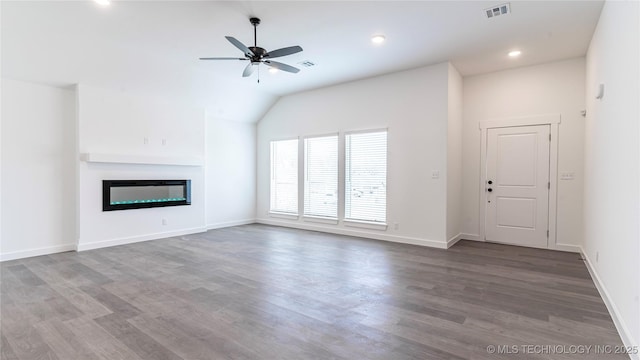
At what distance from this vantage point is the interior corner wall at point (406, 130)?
543 centimetres

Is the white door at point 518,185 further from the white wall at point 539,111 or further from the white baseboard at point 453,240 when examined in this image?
the white baseboard at point 453,240

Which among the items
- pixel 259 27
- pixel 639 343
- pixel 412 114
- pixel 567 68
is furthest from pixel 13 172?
pixel 567 68

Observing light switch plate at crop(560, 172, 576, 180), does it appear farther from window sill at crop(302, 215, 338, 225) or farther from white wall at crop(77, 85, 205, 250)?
white wall at crop(77, 85, 205, 250)

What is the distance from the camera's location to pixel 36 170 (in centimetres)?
502

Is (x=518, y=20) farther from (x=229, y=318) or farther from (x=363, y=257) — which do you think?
(x=229, y=318)

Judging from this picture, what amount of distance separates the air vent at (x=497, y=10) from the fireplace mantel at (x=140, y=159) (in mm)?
5746

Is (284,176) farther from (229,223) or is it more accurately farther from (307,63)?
(307,63)

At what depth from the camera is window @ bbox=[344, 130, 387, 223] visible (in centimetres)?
616

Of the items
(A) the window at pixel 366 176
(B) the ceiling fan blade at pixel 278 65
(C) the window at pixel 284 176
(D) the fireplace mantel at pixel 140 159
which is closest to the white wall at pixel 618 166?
(A) the window at pixel 366 176

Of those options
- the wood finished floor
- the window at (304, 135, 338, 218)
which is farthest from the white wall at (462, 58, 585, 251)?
the window at (304, 135, 338, 218)

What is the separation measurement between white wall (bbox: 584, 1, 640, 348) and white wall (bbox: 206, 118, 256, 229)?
266 inches

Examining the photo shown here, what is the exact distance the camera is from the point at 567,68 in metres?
5.16

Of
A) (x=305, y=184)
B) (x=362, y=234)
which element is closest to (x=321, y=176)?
(x=305, y=184)

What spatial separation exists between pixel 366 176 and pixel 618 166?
13.2 feet
